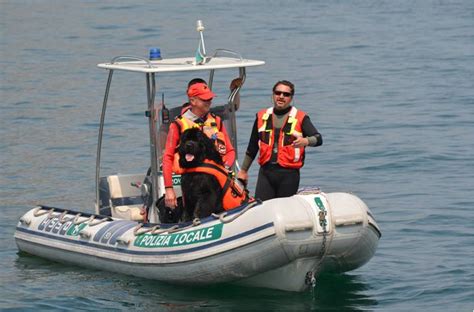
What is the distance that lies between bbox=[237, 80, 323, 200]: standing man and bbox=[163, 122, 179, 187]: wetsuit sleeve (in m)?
0.76

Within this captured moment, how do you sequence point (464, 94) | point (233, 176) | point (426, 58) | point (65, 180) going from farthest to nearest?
point (426, 58) < point (464, 94) < point (65, 180) < point (233, 176)

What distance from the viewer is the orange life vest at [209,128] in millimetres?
10461

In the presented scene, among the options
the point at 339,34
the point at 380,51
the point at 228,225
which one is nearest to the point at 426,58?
the point at 380,51

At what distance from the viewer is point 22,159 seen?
1859 centimetres

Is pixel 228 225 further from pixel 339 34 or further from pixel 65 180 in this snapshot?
pixel 339 34

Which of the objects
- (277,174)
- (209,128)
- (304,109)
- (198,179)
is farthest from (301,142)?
(304,109)

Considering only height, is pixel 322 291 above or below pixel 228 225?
below

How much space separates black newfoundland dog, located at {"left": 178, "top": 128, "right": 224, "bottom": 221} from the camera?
1030 centimetres

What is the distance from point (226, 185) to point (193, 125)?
573 mm

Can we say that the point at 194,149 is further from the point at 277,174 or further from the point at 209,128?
the point at 277,174

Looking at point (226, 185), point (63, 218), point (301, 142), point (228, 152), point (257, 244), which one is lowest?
point (63, 218)

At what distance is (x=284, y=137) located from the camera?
10.6 meters

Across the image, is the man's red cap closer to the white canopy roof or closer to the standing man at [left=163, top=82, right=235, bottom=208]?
the standing man at [left=163, top=82, right=235, bottom=208]

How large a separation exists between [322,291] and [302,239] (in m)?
1.23
